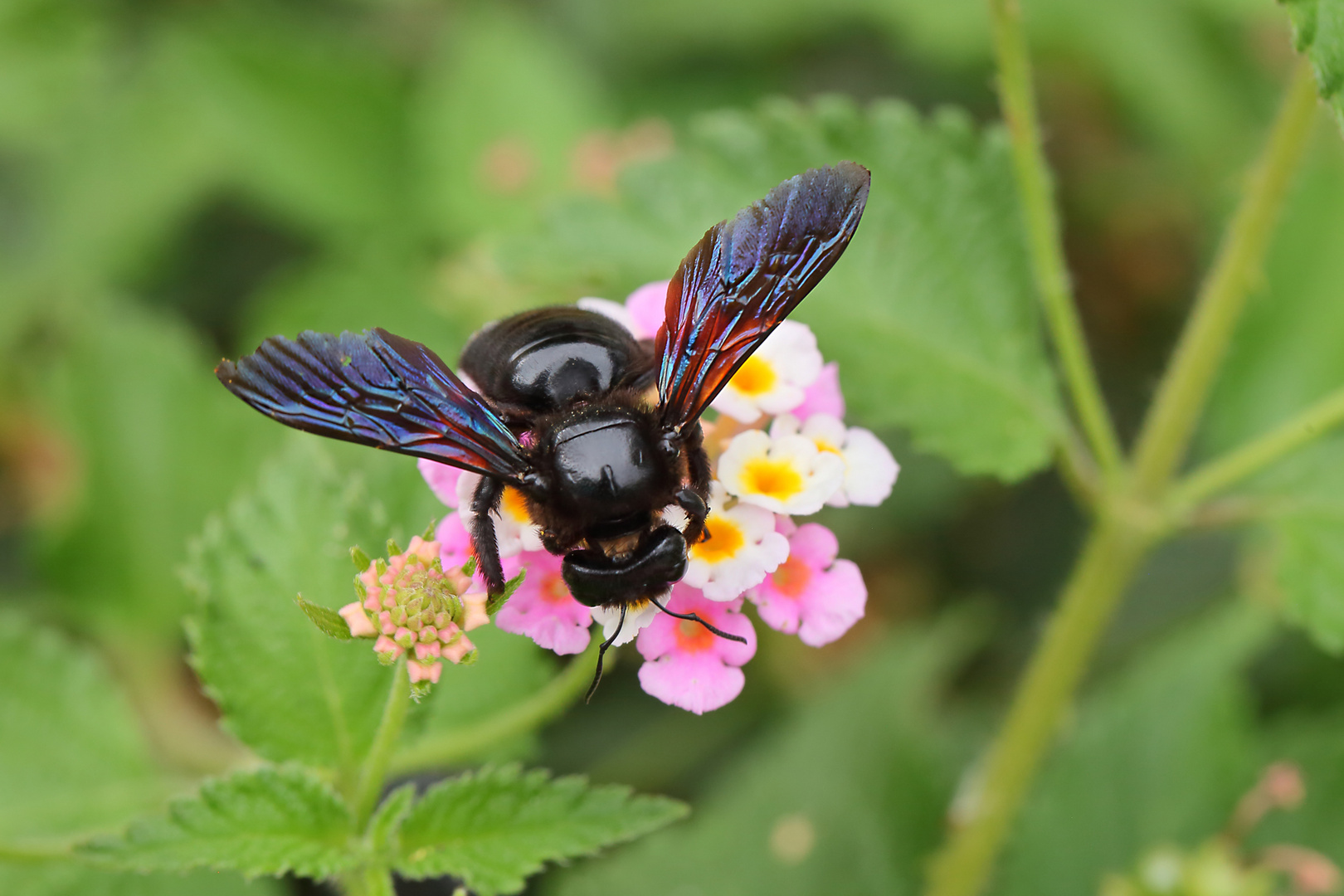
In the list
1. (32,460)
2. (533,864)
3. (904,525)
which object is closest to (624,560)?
(533,864)

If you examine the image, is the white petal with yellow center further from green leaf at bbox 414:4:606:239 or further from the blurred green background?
green leaf at bbox 414:4:606:239

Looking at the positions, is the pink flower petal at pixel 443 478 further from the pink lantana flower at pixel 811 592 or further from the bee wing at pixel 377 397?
the pink lantana flower at pixel 811 592

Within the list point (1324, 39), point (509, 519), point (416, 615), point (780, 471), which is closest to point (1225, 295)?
point (1324, 39)

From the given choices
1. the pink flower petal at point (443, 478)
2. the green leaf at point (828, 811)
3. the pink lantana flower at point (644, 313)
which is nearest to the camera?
the pink flower petal at point (443, 478)

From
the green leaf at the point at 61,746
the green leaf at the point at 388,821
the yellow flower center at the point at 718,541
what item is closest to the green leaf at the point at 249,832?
the green leaf at the point at 388,821

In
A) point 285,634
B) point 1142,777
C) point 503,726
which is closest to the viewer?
point 285,634

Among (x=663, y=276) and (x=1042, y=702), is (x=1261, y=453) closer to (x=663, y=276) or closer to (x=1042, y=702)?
(x=1042, y=702)

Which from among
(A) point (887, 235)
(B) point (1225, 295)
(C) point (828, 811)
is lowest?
(C) point (828, 811)
